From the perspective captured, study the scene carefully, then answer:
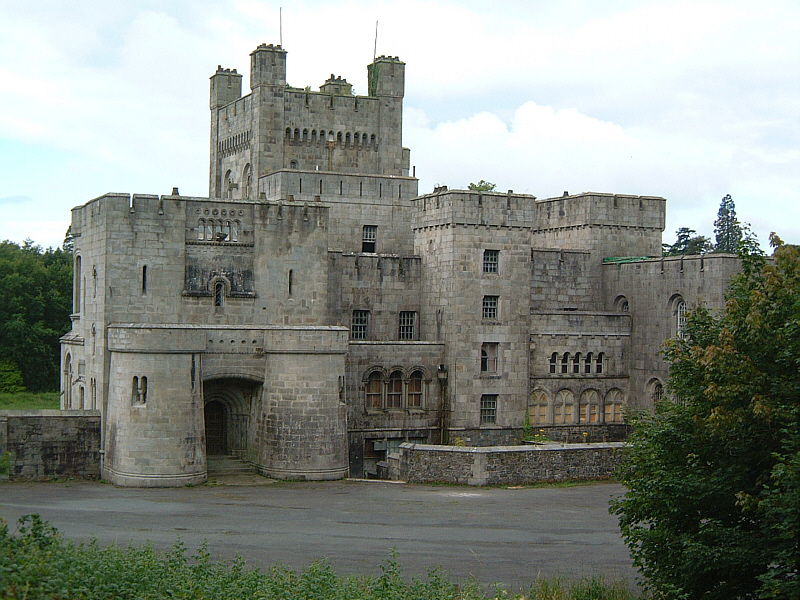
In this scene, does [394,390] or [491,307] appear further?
[491,307]

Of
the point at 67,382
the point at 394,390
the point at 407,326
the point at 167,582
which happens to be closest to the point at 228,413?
the point at 394,390

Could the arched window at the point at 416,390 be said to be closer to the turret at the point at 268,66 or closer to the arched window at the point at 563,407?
the arched window at the point at 563,407

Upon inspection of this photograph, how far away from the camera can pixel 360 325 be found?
173ft

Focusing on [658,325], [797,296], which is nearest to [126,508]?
[797,296]

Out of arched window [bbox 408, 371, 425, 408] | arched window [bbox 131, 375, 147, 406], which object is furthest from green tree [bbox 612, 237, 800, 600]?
arched window [bbox 408, 371, 425, 408]

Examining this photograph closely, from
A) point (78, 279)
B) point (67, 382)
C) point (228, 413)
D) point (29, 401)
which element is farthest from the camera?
point (29, 401)

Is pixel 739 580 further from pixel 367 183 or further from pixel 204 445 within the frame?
pixel 367 183

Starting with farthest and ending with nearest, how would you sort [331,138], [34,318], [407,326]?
[34,318] < [331,138] < [407,326]

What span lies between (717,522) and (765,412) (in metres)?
2.99

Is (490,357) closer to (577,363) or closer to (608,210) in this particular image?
(577,363)

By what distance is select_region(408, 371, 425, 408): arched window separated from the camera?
51094mm

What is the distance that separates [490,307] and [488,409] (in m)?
4.73

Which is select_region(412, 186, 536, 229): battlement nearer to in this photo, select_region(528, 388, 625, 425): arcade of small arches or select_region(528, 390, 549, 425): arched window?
select_region(528, 390, 549, 425): arched window

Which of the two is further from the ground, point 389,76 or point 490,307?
point 389,76
